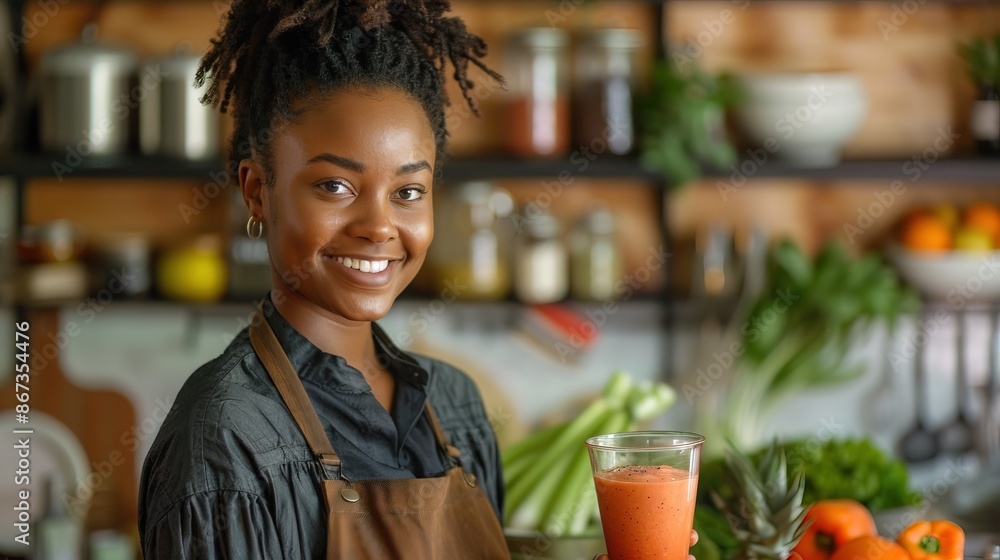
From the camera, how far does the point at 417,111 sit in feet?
3.49

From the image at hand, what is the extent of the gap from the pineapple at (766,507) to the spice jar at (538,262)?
1311mm

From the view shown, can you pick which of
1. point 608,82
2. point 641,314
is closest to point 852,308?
point 641,314

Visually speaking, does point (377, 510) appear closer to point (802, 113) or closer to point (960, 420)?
point (802, 113)

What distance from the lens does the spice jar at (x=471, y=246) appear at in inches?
100

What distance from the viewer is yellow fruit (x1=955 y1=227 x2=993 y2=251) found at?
256cm

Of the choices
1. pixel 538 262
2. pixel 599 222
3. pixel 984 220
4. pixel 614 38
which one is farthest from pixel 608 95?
pixel 984 220

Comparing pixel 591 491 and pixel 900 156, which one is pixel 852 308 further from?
pixel 591 491

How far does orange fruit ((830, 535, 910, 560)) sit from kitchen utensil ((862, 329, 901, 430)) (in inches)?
65.4

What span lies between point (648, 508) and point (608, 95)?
5.43 feet

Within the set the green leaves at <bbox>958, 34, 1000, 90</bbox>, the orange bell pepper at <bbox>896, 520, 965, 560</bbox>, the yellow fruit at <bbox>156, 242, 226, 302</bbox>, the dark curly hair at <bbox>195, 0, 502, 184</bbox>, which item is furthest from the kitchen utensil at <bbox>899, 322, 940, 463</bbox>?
the dark curly hair at <bbox>195, 0, 502, 184</bbox>

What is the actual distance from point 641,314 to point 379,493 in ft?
5.82

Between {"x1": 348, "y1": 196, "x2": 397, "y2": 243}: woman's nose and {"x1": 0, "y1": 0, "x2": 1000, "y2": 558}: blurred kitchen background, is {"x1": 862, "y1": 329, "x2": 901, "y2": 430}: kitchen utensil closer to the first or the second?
{"x1": 0, "y1": 0, "x2": 1000, "y2": 558}: blurred kitchen background

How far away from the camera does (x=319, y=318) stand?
1087 mm

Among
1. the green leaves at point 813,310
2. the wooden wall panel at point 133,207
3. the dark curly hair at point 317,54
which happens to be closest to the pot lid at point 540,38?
the green leaves at point 813,310
